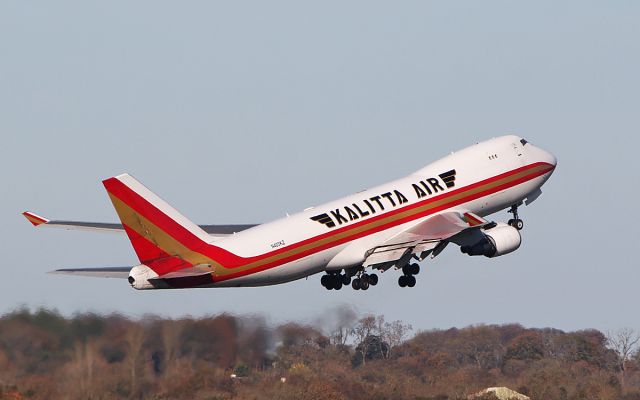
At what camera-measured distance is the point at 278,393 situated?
5641 cm

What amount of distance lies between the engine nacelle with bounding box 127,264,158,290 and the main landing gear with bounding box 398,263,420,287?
14.1 metres

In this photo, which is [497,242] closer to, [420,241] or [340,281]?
[420,241]

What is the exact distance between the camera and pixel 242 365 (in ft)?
185

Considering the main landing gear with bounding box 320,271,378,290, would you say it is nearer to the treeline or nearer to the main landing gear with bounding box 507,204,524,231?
the treeline

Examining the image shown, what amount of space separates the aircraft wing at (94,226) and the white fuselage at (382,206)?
807 centimetres

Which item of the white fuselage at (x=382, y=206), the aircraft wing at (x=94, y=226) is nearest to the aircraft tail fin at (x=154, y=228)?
the white fuselage at (x=382, y=206)

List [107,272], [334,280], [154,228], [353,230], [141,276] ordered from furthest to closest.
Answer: [334,280], [353,230], [107,272], [154,228], [141,276]

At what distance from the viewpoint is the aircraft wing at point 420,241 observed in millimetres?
60875

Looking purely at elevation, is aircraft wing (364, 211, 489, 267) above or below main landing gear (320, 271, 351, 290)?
above

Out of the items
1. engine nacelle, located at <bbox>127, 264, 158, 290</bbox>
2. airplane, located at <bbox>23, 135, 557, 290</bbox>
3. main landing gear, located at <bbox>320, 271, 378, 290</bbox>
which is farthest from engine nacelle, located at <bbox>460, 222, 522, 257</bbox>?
engine nacelle, located at <bbox>127, 264, 158, 290</bbox>

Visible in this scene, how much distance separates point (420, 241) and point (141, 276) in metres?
12.9

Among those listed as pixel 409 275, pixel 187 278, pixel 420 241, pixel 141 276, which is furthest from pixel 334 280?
pixel 141 276

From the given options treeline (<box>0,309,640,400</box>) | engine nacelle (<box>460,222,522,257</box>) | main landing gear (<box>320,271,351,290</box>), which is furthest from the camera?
main landing gear (<box>320,271,351,290</box>)

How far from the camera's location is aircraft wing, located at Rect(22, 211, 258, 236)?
60062 millimetres
